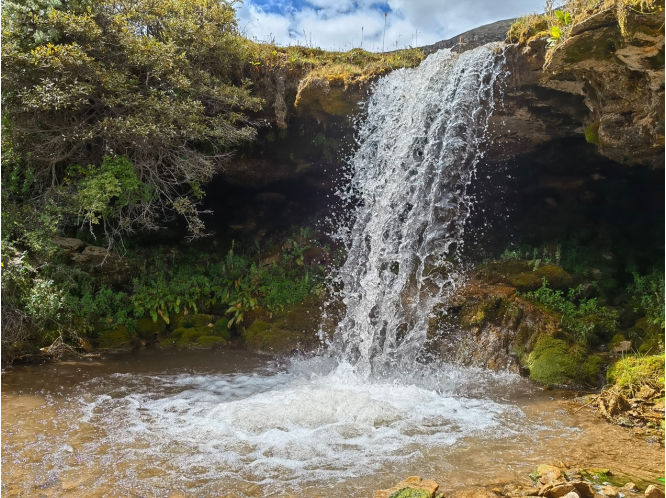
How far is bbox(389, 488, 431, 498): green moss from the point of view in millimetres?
3590

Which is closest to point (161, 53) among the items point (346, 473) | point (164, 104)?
point (164, 104)

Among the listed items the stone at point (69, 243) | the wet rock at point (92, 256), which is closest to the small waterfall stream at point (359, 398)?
the wet rock at point (92, 256)

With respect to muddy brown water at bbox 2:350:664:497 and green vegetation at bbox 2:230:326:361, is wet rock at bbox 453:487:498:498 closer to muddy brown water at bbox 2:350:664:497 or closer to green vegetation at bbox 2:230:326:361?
muddy brown water at bbox 2:350:664:497

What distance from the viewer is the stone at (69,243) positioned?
939 cm

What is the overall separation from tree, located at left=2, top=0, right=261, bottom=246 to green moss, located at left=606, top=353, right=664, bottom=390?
23.2 feet

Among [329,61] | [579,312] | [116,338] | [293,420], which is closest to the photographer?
[293,420]

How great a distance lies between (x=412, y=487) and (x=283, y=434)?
1846 millimetres

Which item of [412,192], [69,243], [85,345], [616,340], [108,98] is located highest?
[108,98]

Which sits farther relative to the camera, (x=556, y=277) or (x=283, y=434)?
(x=556, y=277)

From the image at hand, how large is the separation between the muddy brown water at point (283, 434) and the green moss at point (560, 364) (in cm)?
32

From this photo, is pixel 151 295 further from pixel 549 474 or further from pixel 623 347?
pixel 623 347

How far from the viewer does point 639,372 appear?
604 centimetres

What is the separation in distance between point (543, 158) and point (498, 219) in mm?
1761

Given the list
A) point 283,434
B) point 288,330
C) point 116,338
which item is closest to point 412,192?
point 288,330
